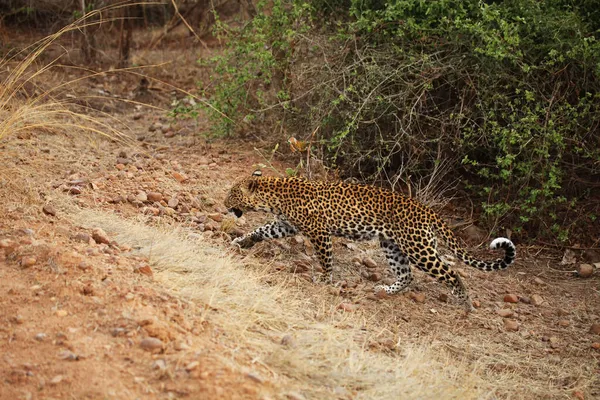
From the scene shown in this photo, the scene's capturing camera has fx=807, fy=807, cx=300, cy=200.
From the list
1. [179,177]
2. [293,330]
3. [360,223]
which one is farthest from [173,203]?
[293,330]

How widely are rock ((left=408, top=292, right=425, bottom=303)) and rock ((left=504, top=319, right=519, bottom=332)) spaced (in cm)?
77

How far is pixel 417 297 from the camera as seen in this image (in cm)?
748

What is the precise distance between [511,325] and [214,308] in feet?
9.48

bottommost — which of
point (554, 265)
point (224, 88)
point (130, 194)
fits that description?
point (554, 265)

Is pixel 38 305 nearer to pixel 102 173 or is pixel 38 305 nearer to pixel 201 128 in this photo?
pixel 102 173

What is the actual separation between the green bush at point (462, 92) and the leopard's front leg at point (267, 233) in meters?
1.26

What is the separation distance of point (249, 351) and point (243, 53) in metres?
5.69

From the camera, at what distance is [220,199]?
8.56m

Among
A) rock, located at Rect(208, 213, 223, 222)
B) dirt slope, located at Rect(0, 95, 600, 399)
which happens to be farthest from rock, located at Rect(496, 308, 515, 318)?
rock, located at Rect(208, 213, 223, 222)

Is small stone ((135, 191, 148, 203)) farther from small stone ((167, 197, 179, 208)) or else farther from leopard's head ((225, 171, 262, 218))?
leopard's head ((225, 171, 262, 218))

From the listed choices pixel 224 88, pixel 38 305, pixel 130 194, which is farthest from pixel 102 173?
pixel 38 305

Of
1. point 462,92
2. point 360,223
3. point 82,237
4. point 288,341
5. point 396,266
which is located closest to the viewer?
point 288,341

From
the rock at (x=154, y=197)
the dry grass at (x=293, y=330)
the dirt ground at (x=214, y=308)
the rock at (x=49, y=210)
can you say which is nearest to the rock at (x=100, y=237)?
the dirt ground at (x=214, y=308)

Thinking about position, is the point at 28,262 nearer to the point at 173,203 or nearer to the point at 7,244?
the point at 7,244
